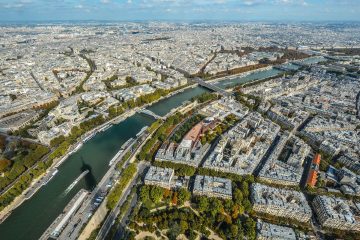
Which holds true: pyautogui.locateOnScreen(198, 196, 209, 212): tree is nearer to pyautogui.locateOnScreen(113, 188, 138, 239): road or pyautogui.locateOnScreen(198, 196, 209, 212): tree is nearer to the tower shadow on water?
pyautogui.locateOnScreen(113, 188, 138, 239): road

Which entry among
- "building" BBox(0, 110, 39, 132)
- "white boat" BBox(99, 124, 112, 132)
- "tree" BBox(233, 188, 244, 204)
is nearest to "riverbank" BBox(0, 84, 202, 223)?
"white boat" BBox(99, 124, 112, 132)

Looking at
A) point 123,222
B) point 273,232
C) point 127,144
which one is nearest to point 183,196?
point 123,222

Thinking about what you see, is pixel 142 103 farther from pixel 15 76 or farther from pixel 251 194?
pixel 15 76

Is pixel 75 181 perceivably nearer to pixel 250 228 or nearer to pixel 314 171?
pixel 250 228

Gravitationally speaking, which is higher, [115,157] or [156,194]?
[156,194]

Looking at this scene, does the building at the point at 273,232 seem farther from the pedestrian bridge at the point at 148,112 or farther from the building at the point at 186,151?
the pedestrian bridge at the point at 148,112

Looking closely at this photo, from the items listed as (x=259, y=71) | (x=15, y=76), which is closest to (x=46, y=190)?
(x=15, y=76)

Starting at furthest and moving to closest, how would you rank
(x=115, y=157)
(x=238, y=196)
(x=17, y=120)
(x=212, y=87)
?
(x=212, y=87) < (x=17, y=120) < (x=115, y=157) < (x=238, y=196)
